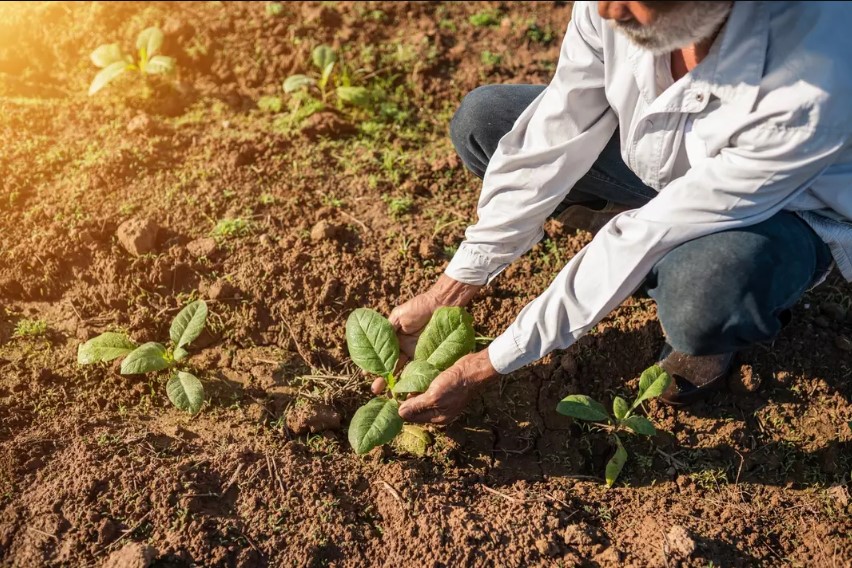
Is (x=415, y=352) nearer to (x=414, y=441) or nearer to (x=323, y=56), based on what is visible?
(x=414, y=441)

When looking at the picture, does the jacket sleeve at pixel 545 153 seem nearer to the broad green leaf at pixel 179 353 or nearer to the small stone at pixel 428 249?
the small stone at pixel 428 249

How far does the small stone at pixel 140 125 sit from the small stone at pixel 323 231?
100cm

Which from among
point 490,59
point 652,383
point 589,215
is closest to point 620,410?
point 652,383

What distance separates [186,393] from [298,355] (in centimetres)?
44

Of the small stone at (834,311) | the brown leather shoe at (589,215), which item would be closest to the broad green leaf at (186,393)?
the brown leather shoe at (589,215)

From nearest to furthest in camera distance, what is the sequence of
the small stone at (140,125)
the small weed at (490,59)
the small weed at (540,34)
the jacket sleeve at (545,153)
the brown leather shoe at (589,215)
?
the jacket sleeve at (545,153)
the brown leather shoe at (589,215)
the small stone at (140,125)
the small weed at (490,59)
the small weed at (540,34)

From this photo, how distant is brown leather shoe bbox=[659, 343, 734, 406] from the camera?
8.20 ft

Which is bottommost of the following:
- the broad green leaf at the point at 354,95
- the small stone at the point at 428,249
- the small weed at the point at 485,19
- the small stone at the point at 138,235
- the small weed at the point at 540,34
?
the small stone at the point at 428,249

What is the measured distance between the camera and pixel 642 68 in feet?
6.85

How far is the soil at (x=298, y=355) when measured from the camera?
87.4 inches

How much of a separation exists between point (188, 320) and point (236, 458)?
1.79ft

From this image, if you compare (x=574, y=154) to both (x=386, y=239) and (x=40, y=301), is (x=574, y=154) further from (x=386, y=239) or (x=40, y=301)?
(x=40, y=301)

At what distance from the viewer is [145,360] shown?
8.11 feet

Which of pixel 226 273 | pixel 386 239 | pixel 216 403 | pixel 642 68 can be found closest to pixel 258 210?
pixel 226 273
